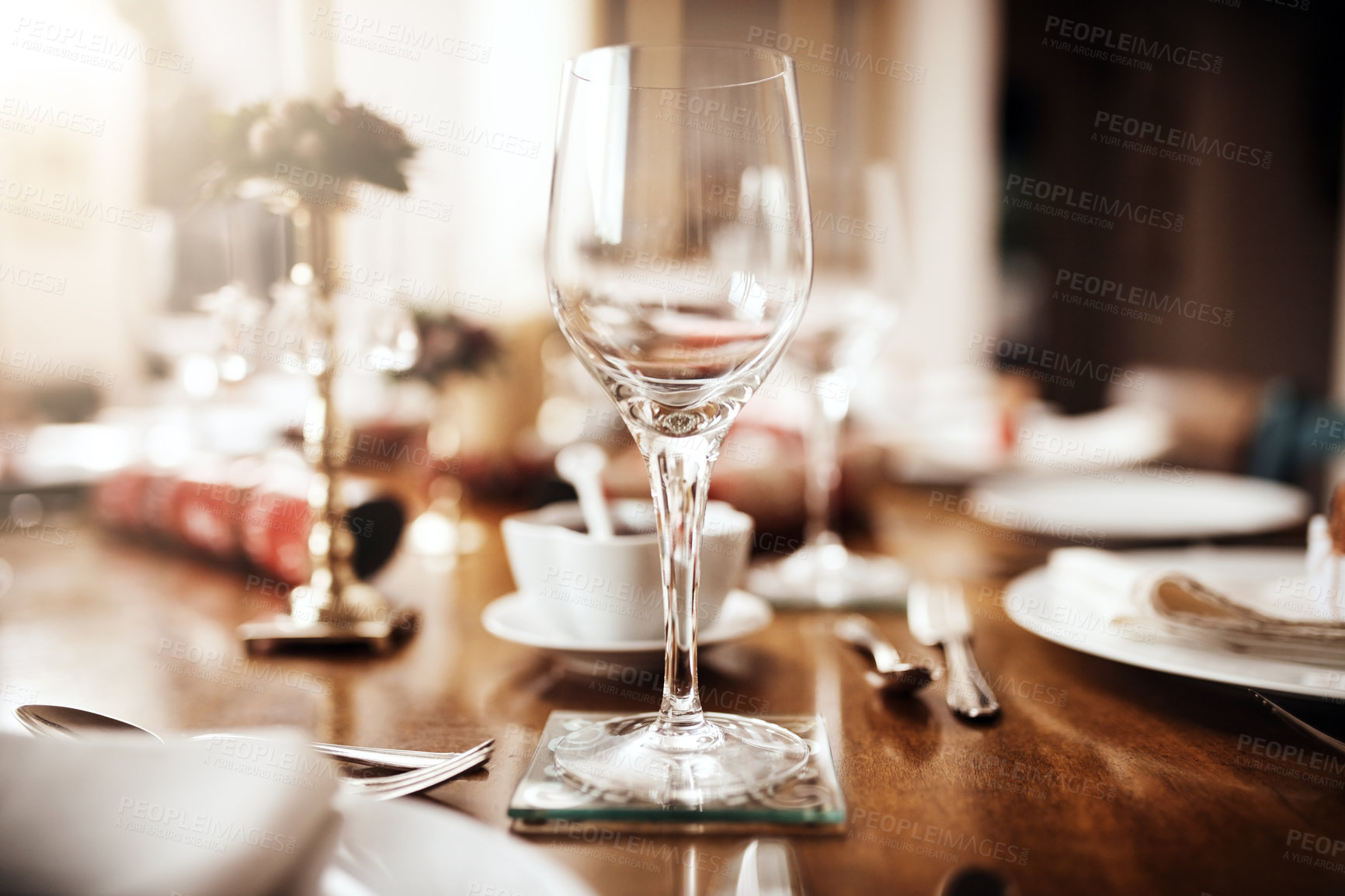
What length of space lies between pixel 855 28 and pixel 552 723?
4699 mm

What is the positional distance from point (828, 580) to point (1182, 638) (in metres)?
0.25

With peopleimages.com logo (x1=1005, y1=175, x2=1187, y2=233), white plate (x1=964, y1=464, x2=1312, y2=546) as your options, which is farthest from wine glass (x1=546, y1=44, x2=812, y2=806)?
peopleimages.com logo (x1=1005, y1=175, x2=1187, y2=233)

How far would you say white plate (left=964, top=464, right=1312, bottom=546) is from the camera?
2.64 ft

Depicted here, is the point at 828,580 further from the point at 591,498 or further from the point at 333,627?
the point at 333,627

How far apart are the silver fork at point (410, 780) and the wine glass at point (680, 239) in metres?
0.04

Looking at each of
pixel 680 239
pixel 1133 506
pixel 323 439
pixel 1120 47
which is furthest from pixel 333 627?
pixel 1120 47

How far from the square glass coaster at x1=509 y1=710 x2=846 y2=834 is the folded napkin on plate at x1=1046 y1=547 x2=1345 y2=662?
0.23 m

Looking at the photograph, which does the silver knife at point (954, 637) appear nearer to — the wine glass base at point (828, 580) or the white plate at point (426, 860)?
the wine glass base at point (828, 580)

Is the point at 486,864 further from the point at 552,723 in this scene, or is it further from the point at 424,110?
the point at 424,110

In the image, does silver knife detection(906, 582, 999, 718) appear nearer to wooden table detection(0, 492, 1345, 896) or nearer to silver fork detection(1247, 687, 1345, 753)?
wooden table detection(0, 492, 1345, 896)

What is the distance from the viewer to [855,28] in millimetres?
4621

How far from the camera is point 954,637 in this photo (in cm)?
58

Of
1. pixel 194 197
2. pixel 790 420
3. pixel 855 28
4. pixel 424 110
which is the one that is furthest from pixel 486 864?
pixel 855 28

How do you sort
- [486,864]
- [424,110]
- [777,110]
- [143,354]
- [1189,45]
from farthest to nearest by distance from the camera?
[1189,45] → [424,110] → [143,354] → [777,110] → [486,864]
